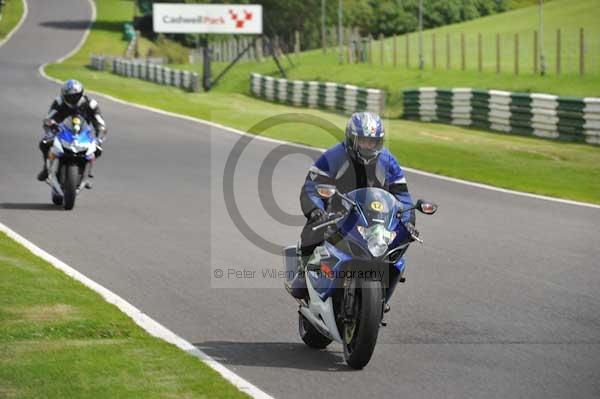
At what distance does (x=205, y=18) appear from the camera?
2195 inches

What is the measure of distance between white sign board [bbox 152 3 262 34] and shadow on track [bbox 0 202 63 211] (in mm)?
38664

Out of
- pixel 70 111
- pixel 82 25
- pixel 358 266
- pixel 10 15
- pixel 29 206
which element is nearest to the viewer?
pixel 358 266

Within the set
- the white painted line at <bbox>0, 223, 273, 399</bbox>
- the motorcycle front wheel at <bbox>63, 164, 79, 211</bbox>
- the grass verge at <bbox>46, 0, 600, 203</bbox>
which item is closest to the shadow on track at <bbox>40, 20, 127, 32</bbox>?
the grass verge at <bbox>46, 0, 600, 203</bbox>

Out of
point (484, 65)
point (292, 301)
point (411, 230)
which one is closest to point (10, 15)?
point (484, 65)

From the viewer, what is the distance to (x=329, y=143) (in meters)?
28.2

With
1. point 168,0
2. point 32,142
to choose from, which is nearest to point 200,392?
point 32,142

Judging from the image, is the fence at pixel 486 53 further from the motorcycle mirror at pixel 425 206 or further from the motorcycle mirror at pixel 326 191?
the motorcycle mirror at pixel 326 191

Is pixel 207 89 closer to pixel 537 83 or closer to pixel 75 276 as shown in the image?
pixel 537 83

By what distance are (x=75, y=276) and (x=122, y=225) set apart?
3628 millimetres

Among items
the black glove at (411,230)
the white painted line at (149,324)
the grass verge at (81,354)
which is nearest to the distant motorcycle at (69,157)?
the white painted line at (149,324)

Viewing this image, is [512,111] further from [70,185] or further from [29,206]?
[70,185]

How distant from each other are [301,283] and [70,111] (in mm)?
8974

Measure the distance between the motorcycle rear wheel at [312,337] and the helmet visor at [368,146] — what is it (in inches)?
56.2

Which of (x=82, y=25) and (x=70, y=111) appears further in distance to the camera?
(x=82, y=25)
